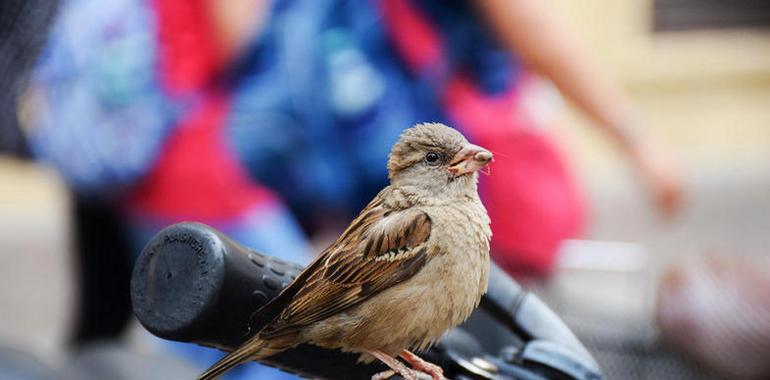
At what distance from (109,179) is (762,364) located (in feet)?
3.72

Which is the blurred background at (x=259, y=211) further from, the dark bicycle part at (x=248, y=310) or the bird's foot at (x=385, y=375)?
the bird's foot at (x=385, y=375)

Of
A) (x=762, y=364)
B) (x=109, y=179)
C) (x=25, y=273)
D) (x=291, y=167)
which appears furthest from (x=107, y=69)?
(x=25, y=273)

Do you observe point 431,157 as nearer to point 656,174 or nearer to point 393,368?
point 393,368

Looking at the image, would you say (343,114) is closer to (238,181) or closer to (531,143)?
(531,143)

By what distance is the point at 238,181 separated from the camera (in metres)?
2.03

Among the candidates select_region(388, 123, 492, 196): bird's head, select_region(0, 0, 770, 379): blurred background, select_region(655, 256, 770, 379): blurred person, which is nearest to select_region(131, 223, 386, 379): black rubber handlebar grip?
select_region(388, 123, 492, 196): bird's head

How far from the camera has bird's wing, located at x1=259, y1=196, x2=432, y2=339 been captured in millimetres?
731

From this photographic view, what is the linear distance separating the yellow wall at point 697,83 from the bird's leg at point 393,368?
30.6ft

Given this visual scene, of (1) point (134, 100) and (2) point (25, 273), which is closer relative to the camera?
(1) point (134, 100)

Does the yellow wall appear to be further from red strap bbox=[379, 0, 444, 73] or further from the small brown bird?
the small brown bird

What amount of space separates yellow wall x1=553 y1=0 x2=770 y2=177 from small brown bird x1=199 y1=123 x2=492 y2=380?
9289mm

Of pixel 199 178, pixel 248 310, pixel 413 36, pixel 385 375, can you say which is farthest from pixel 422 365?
pixel 199 178

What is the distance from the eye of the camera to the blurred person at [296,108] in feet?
4.37

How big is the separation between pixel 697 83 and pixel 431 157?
32.7 feet
